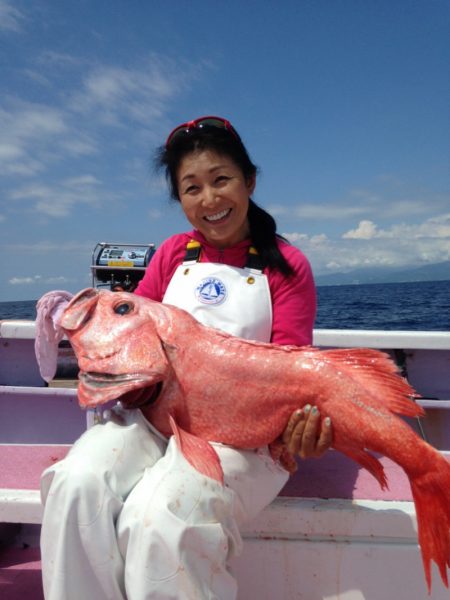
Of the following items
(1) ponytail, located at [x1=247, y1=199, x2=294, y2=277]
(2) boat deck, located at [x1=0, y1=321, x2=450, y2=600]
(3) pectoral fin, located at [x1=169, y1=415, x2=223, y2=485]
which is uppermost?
(1) ponytail, located at [x1=247, y1=199, x2=294, y2=277]

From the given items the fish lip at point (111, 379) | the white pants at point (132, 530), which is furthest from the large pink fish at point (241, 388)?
the white pants at point (132, 530)

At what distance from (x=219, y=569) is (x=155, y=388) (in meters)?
0.75

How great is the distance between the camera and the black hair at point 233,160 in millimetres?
2678

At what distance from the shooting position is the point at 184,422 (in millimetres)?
2076

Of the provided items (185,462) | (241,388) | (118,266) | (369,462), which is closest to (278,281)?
(241,388)

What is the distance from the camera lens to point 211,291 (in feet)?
8.72

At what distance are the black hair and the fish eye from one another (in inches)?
34.8

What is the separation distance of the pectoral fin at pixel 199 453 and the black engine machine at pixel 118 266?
5.94 metres

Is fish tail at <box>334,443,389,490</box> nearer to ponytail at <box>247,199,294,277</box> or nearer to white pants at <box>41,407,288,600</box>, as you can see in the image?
white pants at <box>41,407,288,600</box>

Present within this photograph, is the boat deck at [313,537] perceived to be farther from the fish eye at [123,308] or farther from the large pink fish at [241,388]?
the fish eye at [123,308]

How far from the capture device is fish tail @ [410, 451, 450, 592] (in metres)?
1.86

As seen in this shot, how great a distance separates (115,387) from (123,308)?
42cm

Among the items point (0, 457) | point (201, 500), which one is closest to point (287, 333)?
point (201, 500)

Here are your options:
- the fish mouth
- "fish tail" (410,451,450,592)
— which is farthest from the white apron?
"fish tail" (410,451,450,592)
